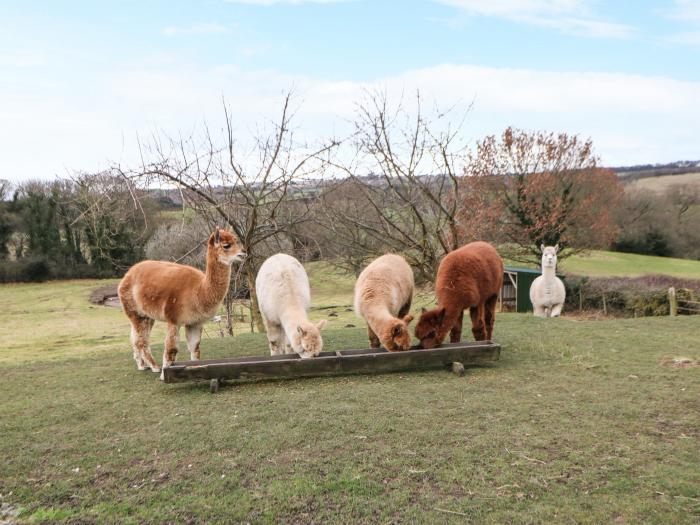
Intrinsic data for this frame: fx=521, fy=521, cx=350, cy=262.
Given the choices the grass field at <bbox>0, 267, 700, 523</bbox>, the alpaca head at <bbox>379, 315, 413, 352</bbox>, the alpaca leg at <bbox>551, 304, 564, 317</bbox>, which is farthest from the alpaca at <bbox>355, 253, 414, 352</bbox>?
the alpaca leg at <bbox>551, 304, 564, 317</bbox>

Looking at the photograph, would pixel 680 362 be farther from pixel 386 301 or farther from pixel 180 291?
pixel 180 291

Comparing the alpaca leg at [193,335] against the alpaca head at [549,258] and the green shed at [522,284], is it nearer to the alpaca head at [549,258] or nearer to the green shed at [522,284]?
the alpaca head at [549,258]

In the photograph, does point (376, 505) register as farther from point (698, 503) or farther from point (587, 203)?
point (587, 203)

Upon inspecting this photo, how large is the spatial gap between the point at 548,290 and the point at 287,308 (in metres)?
9.53

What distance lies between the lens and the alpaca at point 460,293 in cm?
736

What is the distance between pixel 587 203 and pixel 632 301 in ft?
33.0

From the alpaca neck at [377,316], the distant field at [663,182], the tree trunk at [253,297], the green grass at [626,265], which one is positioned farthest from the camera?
the distant field at [663,182]

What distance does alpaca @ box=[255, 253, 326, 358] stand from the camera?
6.70 m

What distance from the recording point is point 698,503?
3.72 m

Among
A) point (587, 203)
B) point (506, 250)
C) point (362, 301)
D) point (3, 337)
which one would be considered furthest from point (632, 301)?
point (3, 337)

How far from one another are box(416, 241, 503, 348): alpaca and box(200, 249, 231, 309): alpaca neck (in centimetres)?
276

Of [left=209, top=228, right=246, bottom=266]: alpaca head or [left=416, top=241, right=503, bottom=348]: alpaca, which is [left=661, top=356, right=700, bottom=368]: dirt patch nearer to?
[left=416, top=241, right=503, bottom=348]: alpaca

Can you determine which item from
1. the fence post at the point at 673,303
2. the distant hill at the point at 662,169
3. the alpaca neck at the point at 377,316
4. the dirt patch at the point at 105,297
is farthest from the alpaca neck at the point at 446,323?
the distant hill at the point at 662,169

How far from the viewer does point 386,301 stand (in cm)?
761
